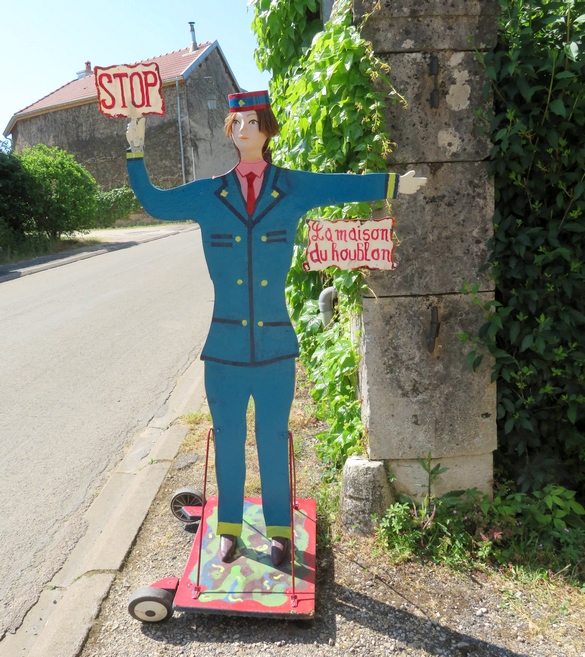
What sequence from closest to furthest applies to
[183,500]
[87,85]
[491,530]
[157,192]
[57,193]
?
[157,192], [491,530], [183,500], [57,193], [87,85]

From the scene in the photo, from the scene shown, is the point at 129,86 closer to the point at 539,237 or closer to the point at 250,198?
the point at 250,198

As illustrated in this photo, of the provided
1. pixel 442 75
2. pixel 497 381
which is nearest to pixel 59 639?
pixel 497 381

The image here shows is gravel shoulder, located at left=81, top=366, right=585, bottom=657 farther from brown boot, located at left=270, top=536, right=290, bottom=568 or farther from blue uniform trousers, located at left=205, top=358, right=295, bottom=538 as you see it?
blue uniform trousers, located at left=205, top=358, right=295, bottom=538

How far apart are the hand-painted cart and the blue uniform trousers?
9 centimetres

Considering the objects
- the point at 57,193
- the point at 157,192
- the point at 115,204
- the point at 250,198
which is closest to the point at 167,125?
the point at 115,204

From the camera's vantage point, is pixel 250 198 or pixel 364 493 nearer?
pixel 250 198

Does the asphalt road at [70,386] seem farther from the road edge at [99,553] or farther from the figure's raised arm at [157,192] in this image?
the figure's raised arm at [157,192]

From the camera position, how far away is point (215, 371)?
256 cm

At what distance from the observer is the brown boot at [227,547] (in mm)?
2668

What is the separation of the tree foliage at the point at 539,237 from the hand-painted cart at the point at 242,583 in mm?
1208

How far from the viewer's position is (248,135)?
240 centimetres

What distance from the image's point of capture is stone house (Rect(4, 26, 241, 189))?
2591 cm

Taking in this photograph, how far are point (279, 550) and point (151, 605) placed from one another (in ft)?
Answer: 1.96

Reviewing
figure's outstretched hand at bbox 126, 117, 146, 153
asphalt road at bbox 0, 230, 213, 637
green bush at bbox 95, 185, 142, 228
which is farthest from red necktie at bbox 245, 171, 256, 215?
green bush at bbox 95, 185, 142, 228
